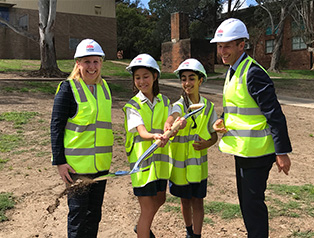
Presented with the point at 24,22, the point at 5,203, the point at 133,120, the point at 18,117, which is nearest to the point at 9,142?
the point at 18,117

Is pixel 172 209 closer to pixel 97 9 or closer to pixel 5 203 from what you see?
pixel 5 203

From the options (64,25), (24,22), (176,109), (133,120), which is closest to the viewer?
(133,120)

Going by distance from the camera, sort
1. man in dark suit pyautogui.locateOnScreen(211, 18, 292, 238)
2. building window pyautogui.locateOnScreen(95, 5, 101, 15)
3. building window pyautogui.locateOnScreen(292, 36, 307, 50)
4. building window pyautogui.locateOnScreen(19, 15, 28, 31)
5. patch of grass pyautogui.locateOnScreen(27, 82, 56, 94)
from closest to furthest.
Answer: man in dark suit pyautogui.locateOnScreen(211, 18, 292, 238)
patch of grass pyautogui.locateOnScreen(27, 82, 56, 94)
building window pyautogui.locateOnScreen(19, 15, 28, 31)
building window pyautogui.locateOnScreen(292, 36, 307, 50)
building window pyautogui.locateOnScreen(95, 5, 101, 15)

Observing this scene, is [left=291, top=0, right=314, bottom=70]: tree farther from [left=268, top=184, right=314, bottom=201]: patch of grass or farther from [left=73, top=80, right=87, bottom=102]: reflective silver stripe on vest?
[left=73, top=80, right=87, bottom=102]: reflective silver stripe on vest

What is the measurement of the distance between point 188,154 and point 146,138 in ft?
1.68

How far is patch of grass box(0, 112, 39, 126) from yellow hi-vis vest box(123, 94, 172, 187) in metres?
5.63

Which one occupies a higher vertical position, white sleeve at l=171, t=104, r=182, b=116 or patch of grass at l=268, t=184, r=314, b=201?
white sleeve at l=171, t=104, r=182, b=116

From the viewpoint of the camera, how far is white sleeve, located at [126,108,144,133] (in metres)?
3.07

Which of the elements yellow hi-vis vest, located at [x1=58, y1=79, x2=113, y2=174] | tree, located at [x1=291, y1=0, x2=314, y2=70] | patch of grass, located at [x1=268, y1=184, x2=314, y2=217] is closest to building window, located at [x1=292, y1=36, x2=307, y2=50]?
tree, located at [x1=291, y1=0, x2=314, y2=70]

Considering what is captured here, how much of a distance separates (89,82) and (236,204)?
106 inches

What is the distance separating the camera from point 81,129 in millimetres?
3012

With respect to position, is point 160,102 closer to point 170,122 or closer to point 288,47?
point 170,122

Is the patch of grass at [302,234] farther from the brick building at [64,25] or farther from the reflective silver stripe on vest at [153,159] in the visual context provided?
the brick building at [64,25]

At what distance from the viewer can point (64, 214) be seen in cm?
444
